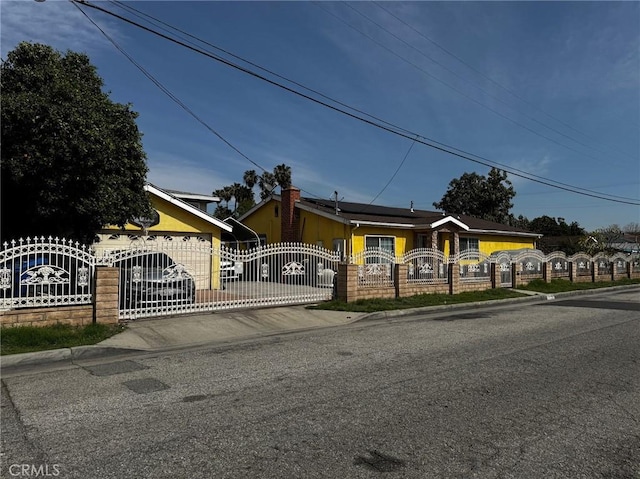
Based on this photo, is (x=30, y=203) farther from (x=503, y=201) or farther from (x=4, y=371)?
(x=503, y=201)

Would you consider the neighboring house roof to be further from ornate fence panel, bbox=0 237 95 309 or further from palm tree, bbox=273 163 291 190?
palm tree, bbox=273 163 291 190

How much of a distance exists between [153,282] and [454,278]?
37.4 ft

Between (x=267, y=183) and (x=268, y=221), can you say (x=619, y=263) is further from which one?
(x=267, y=183)

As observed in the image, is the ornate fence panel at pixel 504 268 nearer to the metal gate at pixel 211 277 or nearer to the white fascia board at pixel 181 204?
the metal gate at pixel 211 277

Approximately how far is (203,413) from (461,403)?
2.76 meters

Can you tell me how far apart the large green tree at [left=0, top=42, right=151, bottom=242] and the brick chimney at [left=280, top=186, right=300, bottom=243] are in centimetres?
1212

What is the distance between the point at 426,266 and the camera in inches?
667

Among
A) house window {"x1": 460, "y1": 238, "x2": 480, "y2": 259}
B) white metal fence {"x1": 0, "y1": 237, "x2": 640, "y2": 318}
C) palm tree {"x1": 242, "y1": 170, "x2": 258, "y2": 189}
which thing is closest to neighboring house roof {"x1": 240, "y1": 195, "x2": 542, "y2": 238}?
house window {"x1": 460, "y1": 238, "x2": 480, "y2": 259}

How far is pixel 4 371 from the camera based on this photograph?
684 cm

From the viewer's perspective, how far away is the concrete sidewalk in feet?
25.4

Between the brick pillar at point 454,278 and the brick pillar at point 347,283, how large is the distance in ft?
16.8

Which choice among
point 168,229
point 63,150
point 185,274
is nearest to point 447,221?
point 168,229

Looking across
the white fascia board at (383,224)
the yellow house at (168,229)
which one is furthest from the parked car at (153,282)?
the white fascia board at (383,224)

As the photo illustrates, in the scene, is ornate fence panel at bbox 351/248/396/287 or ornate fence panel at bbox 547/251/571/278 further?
ornate fence panel at bbox 547/251/571/278
